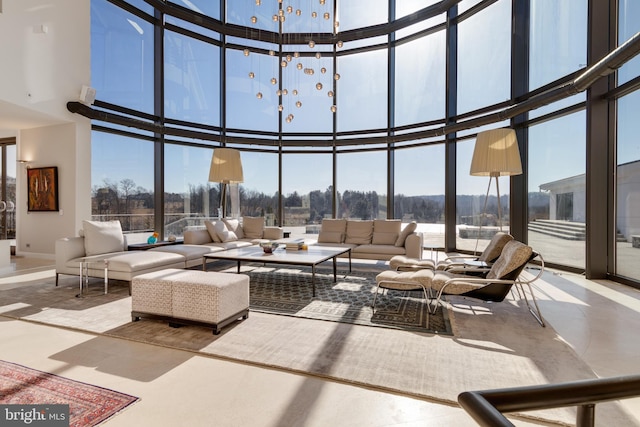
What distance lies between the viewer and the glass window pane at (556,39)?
5.77 meters

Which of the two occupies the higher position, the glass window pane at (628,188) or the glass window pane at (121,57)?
the glass window pane at (121,57)

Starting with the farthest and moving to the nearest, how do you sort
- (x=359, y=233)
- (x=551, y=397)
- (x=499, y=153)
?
(x=359, y=233) → (x=499, y=153) → (x=551, y=397)

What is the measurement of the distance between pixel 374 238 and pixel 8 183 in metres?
9.09

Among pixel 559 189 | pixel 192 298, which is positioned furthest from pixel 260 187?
pixel 559 189

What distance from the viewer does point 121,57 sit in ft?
25.7

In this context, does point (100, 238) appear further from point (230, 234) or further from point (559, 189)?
point (559, 189)

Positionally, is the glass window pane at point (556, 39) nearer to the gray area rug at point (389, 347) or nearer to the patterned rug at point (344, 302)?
the gray area rug at point (389, 347)

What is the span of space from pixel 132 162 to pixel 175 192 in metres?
1.23

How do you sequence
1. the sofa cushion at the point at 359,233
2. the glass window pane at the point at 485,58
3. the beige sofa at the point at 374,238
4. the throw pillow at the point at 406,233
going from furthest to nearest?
the glass window pane at the point at 485,58
the sofa cushion at the point at 359,233
the throw pillow at the point at 406,233
the beige sofa at the point at 374,238

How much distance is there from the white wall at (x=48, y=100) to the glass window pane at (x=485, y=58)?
329 inches

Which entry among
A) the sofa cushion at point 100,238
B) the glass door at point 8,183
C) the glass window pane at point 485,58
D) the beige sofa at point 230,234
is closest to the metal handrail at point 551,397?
the sofa cushion at point 100,238

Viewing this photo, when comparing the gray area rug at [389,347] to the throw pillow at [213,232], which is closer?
the gray area rug at [389,347]

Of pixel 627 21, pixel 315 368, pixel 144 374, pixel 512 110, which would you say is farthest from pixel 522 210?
pixel 144 374

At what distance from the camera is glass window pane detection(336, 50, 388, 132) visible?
9242 millimetres
